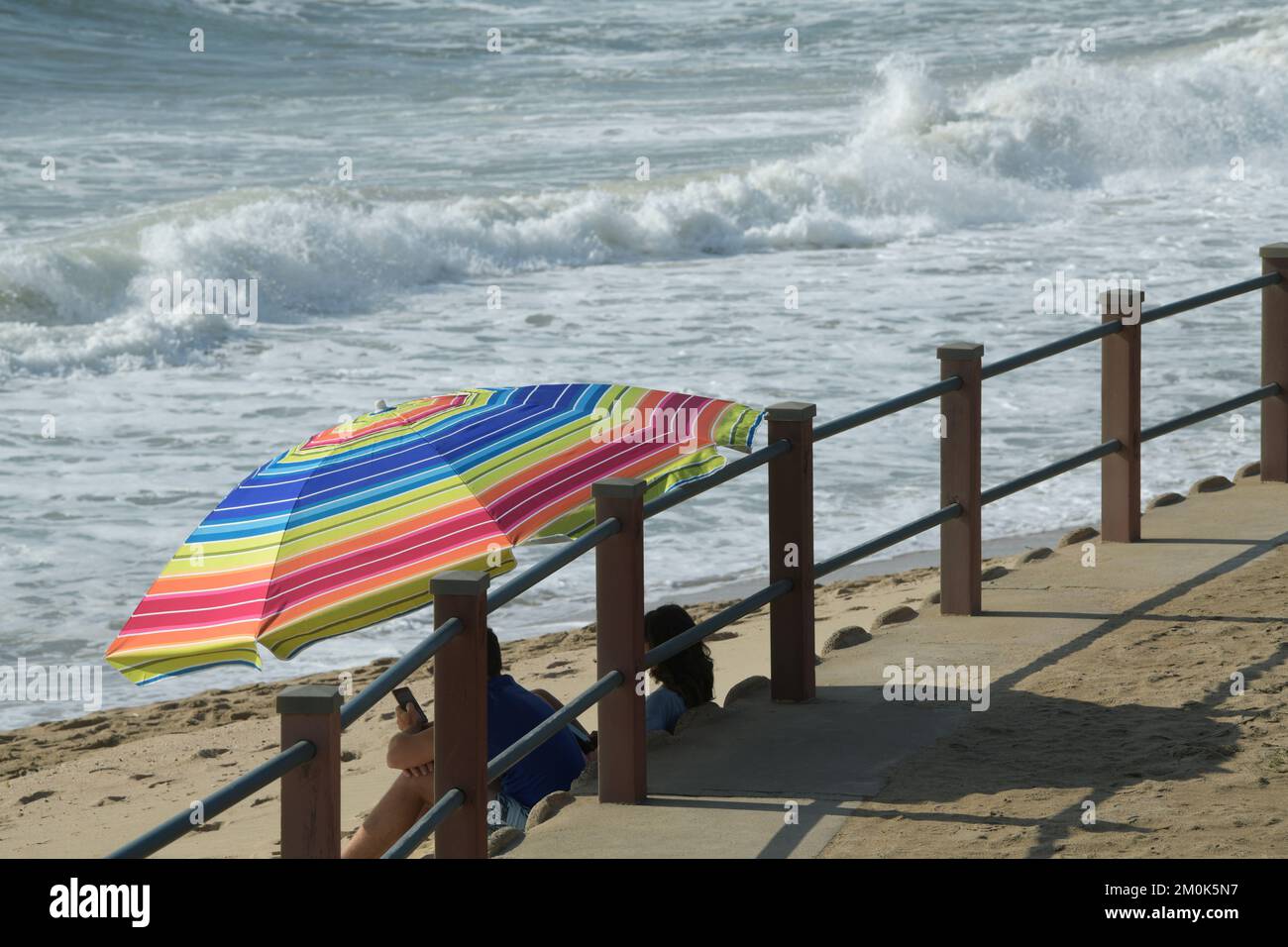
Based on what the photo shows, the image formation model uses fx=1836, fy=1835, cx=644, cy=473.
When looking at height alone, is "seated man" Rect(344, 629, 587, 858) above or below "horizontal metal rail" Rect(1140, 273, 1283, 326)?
below

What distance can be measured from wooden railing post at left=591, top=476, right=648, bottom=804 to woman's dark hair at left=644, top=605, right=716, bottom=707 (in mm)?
567

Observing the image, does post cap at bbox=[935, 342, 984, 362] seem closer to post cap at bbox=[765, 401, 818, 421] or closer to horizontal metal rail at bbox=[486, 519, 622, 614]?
post cap at bbox=[765, 401, 818, 421]

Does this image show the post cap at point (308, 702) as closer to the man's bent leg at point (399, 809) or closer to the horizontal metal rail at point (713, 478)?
the horizontal metal rail at point (713, 478)

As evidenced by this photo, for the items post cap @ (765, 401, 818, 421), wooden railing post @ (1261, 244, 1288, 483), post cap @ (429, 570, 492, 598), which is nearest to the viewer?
post cap @ (429, 570, 492, 598)

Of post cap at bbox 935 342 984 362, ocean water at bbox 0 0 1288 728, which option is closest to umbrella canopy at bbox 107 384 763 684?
post cap at bbox 935 342 984 362

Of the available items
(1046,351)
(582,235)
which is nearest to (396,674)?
(1046,351)

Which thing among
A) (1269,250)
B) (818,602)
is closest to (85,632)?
(818,602)

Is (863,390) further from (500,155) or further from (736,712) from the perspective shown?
(500,155)

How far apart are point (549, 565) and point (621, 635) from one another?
1.54 ft

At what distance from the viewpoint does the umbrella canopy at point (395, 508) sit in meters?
4.73

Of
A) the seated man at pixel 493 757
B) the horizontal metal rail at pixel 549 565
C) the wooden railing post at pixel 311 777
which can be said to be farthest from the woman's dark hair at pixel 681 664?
the wooden railing post at pixel 311 777

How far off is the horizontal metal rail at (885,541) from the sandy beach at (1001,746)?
39cm

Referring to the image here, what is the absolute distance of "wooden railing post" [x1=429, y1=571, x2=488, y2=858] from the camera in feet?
12.1
